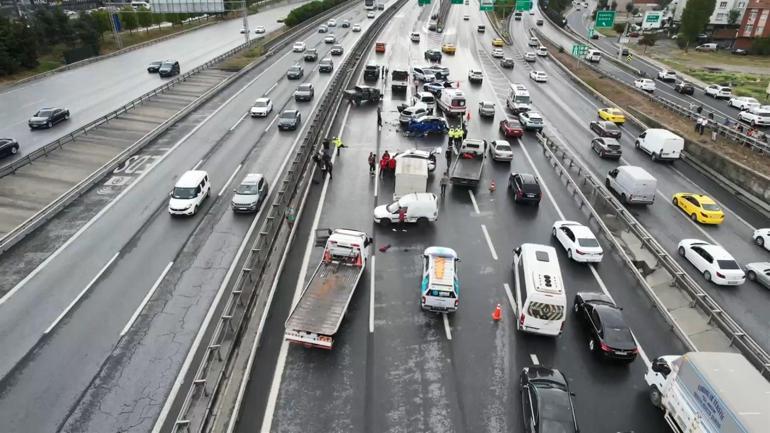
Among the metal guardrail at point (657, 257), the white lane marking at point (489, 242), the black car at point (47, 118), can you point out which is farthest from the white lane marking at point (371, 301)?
the black car at point (47, 118)

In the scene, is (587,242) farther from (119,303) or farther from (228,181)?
(228,181)

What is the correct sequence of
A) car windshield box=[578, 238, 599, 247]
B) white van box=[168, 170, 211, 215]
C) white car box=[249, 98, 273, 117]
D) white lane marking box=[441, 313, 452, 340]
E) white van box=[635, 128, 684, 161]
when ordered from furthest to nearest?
white car box=[249, 98, 273, 117] < white van box=[635, 128, 684, 161] < white van box=[168, 170, 211, 215] < car windshield box=[578, 238, 599, 247] < white lane marking box=[441, 313, 452, 340]

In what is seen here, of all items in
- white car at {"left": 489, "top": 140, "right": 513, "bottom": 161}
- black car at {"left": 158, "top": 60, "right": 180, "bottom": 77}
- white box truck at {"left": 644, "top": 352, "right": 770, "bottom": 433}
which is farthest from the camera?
black car at {"left": 158, "top": 60, "right": 180, "bottom": 77}

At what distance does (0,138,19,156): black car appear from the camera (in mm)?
38750

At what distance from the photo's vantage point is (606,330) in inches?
745

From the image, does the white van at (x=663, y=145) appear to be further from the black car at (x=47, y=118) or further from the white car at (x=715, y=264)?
the black car at (x=47, y=118)

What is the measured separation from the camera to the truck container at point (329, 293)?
1841 cm

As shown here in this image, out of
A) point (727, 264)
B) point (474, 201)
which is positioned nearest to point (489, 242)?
point (474, 201)

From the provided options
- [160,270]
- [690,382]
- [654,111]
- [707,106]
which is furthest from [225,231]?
[707,106]

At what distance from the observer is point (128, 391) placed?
17.0 metres

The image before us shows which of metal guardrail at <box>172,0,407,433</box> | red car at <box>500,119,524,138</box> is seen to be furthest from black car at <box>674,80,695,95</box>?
metal guardrail at <box>172,0,407,433</box>

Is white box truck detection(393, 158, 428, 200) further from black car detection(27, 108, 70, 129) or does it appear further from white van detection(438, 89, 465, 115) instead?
black car detection(27, 108, 70, 129)

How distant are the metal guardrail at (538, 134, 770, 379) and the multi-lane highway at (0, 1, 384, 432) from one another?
22.2 m

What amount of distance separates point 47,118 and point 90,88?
1800 cm
